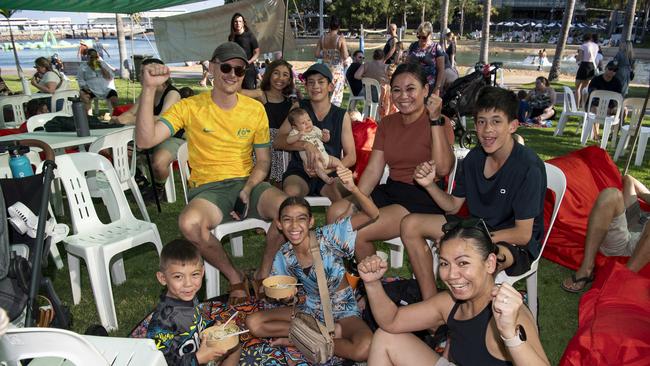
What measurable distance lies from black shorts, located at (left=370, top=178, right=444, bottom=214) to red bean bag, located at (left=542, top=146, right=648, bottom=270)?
1319mm

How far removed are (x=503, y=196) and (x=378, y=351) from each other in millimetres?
1289

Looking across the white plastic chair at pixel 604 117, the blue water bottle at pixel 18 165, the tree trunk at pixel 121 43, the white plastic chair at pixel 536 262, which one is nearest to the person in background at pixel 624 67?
the white plastic chair at pixel 604 117

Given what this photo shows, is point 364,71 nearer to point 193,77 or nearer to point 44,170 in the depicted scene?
point 44,170

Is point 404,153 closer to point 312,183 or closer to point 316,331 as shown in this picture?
point 312,183

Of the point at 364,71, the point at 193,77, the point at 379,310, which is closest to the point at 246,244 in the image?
the point at 379,310

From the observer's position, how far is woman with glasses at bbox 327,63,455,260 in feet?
12.1

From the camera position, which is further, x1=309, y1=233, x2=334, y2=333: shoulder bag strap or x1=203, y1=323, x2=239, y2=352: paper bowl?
x1=309, y1=233, x2=334, y2=333: shoulder bag strap

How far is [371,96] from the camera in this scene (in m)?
10.3

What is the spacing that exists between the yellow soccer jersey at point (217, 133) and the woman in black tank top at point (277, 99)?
891 millimetres

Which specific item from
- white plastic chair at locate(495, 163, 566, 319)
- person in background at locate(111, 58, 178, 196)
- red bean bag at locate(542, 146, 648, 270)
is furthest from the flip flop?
person in background at locate(111, 58, 178, 196)

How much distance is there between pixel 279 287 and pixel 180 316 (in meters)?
0.61

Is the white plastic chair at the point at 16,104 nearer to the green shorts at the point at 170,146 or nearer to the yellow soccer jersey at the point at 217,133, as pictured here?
the green shorts at the point at 170,146

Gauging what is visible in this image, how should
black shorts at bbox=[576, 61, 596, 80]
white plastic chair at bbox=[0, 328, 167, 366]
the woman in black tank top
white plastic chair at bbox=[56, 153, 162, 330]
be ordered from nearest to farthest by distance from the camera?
white plastic chair at bbox=[0, 328, 167, 366], white plastic chair at bbox=[56, 153, 162, 330], the woman in black tank top, black shorts at bbox=[576, 61, 596, 80]

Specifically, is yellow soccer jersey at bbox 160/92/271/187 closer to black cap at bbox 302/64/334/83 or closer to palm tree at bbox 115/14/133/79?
black cap at bbox 302/64/334/83
